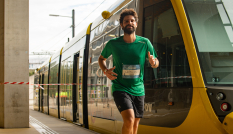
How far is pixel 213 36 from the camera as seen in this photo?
4.41 meters

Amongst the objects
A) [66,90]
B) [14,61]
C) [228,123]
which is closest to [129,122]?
[228,123]

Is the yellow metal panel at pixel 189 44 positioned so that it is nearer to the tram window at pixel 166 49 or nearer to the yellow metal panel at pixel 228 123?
the tram window at pixel 166 49

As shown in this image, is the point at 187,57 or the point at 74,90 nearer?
the point at 187,57

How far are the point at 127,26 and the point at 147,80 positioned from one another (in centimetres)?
165

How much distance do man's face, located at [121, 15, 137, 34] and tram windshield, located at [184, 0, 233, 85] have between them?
1.04 m

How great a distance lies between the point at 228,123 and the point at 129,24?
1.60m

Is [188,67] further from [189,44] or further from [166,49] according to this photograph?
[166,49]

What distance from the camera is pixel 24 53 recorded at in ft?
29.0

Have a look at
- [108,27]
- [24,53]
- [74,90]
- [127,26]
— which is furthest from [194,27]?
[74,90]

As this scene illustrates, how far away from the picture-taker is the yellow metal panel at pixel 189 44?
4.13 meters

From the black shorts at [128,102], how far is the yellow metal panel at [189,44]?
0.86 meters

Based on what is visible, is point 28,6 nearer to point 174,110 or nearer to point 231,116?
point 174,110

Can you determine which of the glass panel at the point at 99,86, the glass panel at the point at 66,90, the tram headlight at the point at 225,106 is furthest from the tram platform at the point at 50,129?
the tram headlight at the point at 225,106

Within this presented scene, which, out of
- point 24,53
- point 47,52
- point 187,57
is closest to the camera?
point 187,57
